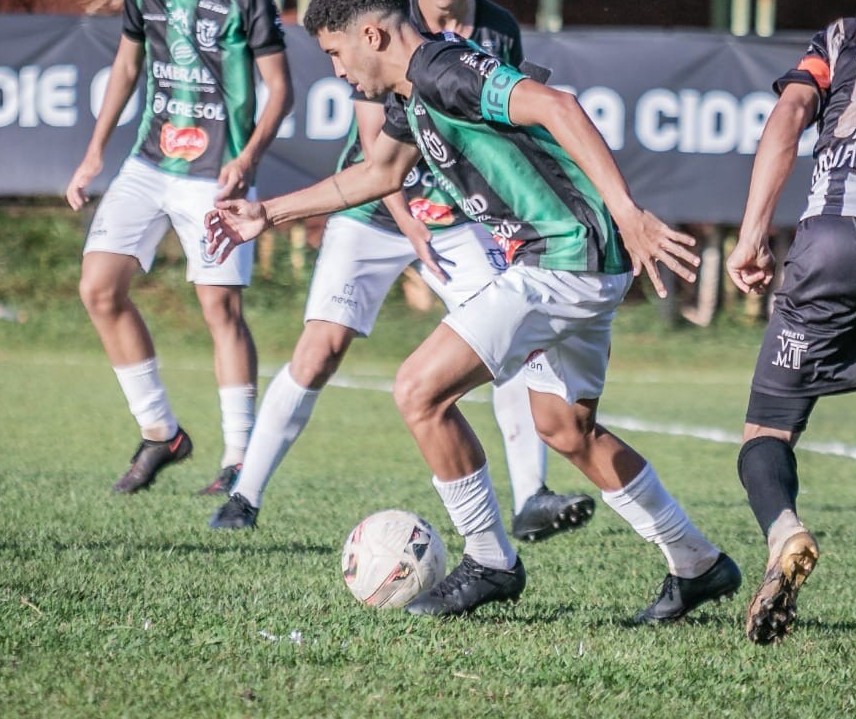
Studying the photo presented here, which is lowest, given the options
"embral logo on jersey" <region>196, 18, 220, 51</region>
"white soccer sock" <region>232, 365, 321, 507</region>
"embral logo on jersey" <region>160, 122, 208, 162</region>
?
"white soccer sock" <region>232, 365, 321, 507</region>

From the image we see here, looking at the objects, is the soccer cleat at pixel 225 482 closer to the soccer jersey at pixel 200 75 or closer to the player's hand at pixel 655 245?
the soccer jersey at pixel 200 75

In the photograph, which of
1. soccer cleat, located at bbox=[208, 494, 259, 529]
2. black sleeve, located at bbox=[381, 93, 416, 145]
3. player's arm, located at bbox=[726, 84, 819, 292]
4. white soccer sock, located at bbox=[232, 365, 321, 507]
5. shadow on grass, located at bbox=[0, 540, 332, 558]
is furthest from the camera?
white soccer sock, located at bbox=[232, 365, 321, 507]

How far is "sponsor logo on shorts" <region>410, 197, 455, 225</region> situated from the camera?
245 inches

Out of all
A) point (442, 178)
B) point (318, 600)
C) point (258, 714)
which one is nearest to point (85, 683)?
point (258, 714)

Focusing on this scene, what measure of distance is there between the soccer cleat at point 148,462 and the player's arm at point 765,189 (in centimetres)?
335

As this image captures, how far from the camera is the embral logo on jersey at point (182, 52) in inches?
271

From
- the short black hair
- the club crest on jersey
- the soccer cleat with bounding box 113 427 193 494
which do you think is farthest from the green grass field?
the short black hair

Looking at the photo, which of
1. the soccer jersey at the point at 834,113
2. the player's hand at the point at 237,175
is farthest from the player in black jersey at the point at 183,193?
the soccer jersey at the point at 834,113

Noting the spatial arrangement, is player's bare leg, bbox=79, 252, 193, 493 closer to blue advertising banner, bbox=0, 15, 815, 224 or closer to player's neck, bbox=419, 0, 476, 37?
player's neck, bbox=419, 0, 476, 37

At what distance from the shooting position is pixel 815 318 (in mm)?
4051

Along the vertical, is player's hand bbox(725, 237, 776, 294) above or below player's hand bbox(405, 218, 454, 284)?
above

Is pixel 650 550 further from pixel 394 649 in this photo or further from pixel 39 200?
pixel 39 200

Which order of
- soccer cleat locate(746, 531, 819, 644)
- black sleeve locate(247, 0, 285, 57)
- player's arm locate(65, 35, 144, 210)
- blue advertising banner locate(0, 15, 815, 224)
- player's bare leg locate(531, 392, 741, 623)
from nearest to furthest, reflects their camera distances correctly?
soccer cleat locate(746, 531, 819, 644)
player's bare leg locate(531, 392, 741, 623)
black sleeve locate(247, 0, 285, 57)
player's arm locate(65, 35, 144, 210)
blue advertising banner locate(0, 15, 815, 224)

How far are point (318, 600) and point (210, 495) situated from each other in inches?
91.5
